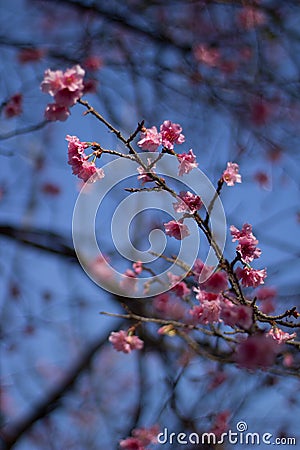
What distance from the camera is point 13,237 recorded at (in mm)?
4578

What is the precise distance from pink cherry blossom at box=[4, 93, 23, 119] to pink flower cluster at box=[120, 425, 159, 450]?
2.34 meters

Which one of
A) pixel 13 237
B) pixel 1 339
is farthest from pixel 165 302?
pixel 1 339

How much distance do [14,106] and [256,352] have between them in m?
2.80

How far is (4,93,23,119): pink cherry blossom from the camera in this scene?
3629 millimetres

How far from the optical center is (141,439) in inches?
111

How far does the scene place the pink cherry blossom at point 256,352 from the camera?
1.56 metres

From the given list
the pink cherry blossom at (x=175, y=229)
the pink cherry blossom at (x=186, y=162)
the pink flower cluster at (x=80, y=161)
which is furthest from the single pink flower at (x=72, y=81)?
the pink cherry blossom at (x=175, y=229)

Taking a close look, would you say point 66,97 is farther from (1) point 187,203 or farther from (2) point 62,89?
(1) point 187,203

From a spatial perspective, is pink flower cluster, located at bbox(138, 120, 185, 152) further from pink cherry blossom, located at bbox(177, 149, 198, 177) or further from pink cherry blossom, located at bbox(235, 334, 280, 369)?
pink cherry blossom, located at bbox(235, 334, 280, 369)

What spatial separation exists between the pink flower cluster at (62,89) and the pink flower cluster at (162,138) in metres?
0.31

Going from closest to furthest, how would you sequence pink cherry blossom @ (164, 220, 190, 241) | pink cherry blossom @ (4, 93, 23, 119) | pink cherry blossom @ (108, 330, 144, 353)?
1. pink cherry blossom @ (164, 220, 190, 241)
2. pink cherry blossom @ (108, 330, 144, 353)
3. pink cherry blossom @ (4, 93, 23, 119)

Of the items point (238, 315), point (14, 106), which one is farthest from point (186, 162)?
point (14, 106)

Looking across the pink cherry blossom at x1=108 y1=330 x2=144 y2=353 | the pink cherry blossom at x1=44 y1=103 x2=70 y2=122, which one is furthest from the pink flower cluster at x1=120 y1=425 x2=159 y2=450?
the pink cherry blossom at x1=44 y1=103 x2=70 y2=122

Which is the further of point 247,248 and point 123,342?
point 123,342
